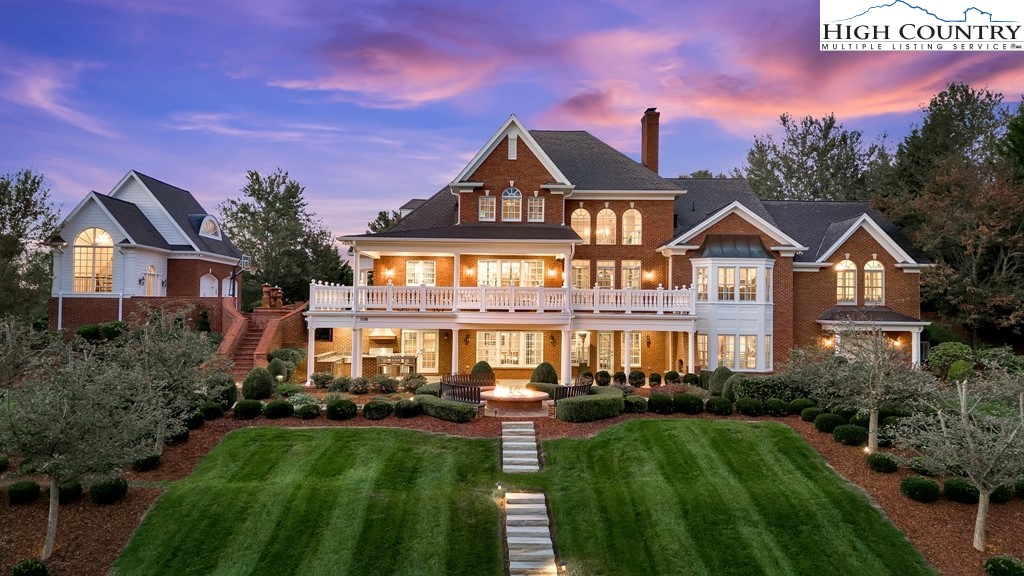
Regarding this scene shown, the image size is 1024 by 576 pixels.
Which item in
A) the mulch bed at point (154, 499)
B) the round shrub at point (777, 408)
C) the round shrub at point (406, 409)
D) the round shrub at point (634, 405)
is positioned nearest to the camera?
the mulch bed at point (154, 499)

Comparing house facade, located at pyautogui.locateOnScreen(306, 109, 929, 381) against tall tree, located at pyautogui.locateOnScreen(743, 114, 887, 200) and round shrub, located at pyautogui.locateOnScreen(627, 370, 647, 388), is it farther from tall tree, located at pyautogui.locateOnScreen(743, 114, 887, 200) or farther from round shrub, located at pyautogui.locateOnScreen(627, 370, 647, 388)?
tall tree, located at pyautogui.locateOnScreen(743, 114, 887, 200)

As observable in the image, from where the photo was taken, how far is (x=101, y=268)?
31.2m

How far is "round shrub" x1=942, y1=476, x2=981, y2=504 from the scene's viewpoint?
1395 cm

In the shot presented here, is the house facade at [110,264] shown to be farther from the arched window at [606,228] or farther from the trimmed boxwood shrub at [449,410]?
the arched window at [606,228]

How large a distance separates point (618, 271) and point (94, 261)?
26.9 meters

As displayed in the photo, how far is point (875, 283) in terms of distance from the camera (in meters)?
30.2

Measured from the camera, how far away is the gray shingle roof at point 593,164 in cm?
3036

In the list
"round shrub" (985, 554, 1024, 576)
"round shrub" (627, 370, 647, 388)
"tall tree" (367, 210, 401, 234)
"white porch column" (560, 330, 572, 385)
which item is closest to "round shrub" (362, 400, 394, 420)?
"white porch column" (560, 330, 572, 385)

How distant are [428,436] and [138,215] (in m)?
26.0

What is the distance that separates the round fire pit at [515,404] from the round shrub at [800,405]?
26.5ft

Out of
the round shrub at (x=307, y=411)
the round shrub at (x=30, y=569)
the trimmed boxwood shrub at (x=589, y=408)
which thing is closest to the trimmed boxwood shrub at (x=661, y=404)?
the trimmed boxwood shrub at (x=589, y=408)

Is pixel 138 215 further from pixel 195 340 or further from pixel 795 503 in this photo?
pixel 795 503

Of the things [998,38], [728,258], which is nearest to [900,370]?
[728,258]

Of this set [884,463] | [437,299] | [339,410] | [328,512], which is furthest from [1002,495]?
[437,299]
